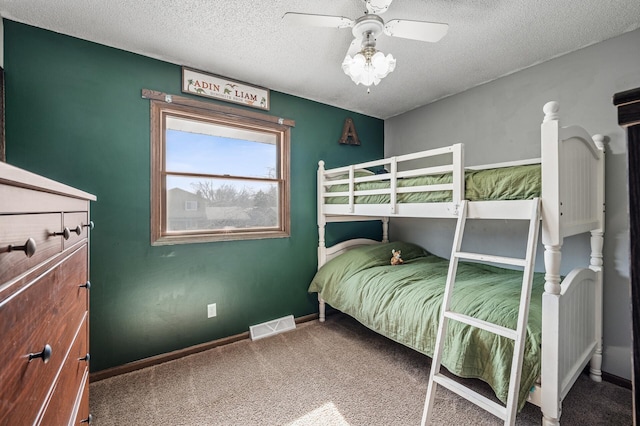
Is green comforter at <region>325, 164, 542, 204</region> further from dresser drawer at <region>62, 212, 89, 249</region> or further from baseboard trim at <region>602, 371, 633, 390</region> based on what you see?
A: dresser drawer at <region>62, 212, 89, 249</region>

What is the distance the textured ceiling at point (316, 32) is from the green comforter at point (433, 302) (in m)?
1.76

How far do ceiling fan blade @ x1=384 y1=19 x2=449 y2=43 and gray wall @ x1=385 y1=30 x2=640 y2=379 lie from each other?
1.15m

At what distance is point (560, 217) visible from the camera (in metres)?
1.46

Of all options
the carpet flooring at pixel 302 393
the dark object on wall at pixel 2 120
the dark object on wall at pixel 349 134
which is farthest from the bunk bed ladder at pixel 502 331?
the dark object on wall at pixel 2 120

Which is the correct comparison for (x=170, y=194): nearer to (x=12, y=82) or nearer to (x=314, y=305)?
(x=12, y=82)

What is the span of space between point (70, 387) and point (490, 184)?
2180mm

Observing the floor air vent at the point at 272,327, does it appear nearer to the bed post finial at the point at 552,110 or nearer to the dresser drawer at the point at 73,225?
the dresser drawer at the point at 73,225

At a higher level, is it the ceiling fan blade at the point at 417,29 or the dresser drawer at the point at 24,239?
the ceiling fan blade at the point at 417,29

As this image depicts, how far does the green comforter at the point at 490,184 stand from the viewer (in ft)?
5.19

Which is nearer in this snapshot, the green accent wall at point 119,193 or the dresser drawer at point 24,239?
the dresser drawer at point 24,239

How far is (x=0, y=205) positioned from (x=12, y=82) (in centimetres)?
209

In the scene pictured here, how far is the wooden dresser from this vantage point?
0.50 metres

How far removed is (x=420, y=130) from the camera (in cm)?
336

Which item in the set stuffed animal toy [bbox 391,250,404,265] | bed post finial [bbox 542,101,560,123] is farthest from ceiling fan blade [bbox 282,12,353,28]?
stuffed animal toy [bbox 391,250,404,265]
